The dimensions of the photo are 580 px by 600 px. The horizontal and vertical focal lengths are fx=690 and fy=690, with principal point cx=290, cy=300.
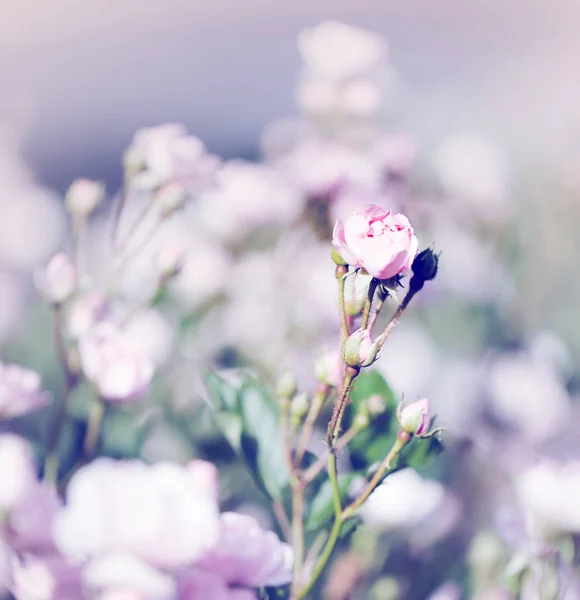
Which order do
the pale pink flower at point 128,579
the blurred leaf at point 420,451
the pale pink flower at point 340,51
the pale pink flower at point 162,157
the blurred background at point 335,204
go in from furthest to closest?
1. the pale pink flower at point 340,51
2. the blurred background at point 335,204
3. the pale pink flower at point 162,157
4. the blurred leaf at point 420,451
5. the pale pink flower at point 128,579

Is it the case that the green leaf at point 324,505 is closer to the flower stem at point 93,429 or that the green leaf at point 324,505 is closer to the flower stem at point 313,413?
the flower stem at point 313,413

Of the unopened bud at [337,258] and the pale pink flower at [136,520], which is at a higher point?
the unopened bud at [337,258]

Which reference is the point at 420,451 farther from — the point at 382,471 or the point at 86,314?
the point at 86,314

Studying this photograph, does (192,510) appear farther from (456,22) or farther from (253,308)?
(456,22)

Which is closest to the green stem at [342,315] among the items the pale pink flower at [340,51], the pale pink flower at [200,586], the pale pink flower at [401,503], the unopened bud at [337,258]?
the unopened bud at [337,258]

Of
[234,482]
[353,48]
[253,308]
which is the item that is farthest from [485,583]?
[353,48]

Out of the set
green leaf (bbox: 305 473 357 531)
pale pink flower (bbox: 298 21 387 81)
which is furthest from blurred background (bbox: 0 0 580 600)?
green leaf (bbox: 305 473 357 531)
